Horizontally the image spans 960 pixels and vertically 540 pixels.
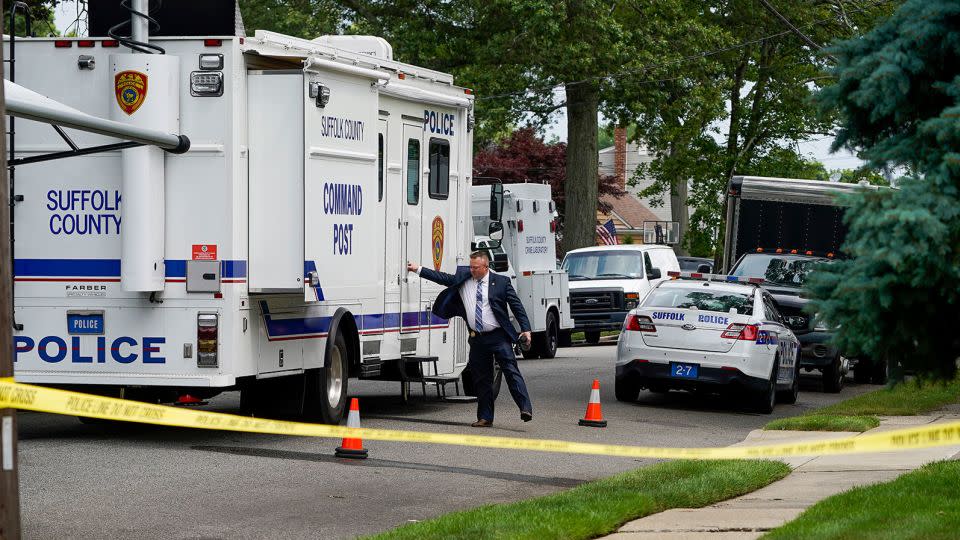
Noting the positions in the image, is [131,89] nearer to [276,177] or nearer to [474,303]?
[276,177]

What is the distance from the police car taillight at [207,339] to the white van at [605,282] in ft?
59.2

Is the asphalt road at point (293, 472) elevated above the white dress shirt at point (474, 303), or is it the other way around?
the white dress shirt at point (474, 303)

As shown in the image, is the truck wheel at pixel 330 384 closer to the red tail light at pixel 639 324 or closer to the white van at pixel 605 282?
the red tail light at pixel 639 324

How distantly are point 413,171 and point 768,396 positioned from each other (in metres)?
5.21

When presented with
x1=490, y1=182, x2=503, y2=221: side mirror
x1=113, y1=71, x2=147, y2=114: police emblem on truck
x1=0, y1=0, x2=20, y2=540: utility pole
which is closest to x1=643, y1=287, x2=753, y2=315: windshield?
x1=490, y1=182, x2=503, y2=221: side mirror

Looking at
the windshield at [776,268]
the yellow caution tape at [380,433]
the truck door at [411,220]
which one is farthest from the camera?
the windshield at [776,268]

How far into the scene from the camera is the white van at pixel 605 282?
3089 centimetres

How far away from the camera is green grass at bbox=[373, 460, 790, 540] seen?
28.4 ft

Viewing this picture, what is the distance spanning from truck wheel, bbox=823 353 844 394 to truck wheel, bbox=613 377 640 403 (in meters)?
4.07

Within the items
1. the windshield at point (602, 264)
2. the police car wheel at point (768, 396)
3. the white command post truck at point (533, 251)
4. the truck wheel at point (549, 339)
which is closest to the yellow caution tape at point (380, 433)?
the police car wheel at point (768, 396)

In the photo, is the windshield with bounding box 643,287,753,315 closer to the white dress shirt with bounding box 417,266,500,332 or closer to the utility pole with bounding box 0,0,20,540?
the white dress shirt with bounding box 417,266,500,332

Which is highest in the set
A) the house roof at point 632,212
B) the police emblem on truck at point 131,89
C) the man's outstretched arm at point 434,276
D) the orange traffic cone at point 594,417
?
the house roof at point 632,212

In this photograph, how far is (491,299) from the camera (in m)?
14.8

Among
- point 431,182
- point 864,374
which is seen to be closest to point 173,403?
point 431,182
